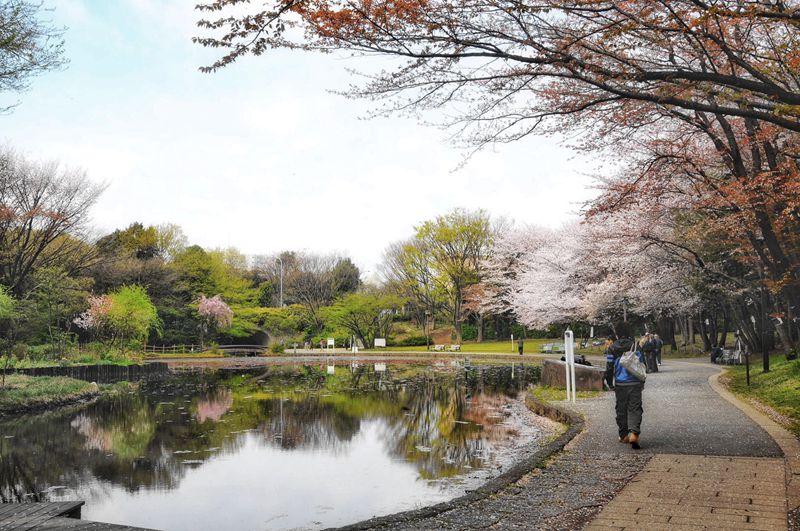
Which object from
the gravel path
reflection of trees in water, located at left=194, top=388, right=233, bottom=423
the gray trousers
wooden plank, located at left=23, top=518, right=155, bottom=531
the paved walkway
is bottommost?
reflection of trees in water, located at left=194, top=388, right=233, bottom=423

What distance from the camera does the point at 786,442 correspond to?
7.09 metres

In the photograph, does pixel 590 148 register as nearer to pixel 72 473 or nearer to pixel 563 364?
pixel 563 364

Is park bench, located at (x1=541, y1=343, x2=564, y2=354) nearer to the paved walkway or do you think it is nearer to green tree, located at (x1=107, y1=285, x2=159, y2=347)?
green tree, located at (x1=107, y1=285, x2=159, y2=347)

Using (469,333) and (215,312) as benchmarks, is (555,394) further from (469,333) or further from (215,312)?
(469,333)

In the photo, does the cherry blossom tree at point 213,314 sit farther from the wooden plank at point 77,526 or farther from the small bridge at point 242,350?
the wooden plank at point 77,526

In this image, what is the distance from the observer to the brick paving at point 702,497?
4.41 meters

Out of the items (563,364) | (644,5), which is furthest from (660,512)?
(563,364)

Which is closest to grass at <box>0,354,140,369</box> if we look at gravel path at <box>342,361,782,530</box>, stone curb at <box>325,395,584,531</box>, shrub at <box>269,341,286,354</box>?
shrub at <box>269,341,286,354</box>

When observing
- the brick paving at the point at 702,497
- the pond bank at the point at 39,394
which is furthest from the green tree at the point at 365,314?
the brick paving at the point at 702,497

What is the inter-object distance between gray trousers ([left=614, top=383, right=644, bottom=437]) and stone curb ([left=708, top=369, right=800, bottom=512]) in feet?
4.74

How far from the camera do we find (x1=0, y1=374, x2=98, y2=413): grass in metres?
14.8

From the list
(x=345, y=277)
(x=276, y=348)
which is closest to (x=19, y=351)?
(x=276, y=348)

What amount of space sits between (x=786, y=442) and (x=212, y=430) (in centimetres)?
915

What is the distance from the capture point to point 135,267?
41219mm
